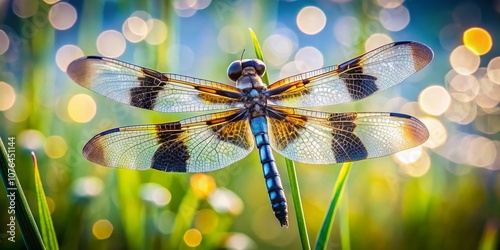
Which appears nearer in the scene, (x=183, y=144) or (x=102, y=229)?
(x=183, y=144)

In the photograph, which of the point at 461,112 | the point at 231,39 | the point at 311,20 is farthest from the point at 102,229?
the point at 461,112

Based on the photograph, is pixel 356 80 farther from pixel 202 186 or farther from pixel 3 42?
pixel 3 42

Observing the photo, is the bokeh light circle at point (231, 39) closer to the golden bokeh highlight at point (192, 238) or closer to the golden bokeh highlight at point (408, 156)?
the golden bokeh highlight at point (408, 156)

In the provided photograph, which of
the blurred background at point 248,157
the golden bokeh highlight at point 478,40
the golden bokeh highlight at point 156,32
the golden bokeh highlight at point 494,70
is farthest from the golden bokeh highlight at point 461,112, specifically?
the golden bokeh highlight at point 156,32

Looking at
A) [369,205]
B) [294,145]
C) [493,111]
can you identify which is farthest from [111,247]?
[493,111]

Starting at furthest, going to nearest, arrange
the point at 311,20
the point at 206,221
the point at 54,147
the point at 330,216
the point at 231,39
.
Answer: the point at 311,20, the point at 231,39, the point at 54,147, the point at 206,221, the point at 330,216

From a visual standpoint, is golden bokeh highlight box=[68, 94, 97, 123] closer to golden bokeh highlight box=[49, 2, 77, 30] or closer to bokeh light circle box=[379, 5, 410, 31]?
golden bokeh highlight box=[49, 2, 77, 30]

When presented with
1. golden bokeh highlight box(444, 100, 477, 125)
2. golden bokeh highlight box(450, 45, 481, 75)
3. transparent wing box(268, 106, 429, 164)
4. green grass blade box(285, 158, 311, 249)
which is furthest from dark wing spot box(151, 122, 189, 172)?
golden bokeh highlight box(450, 45, 481, 75)
